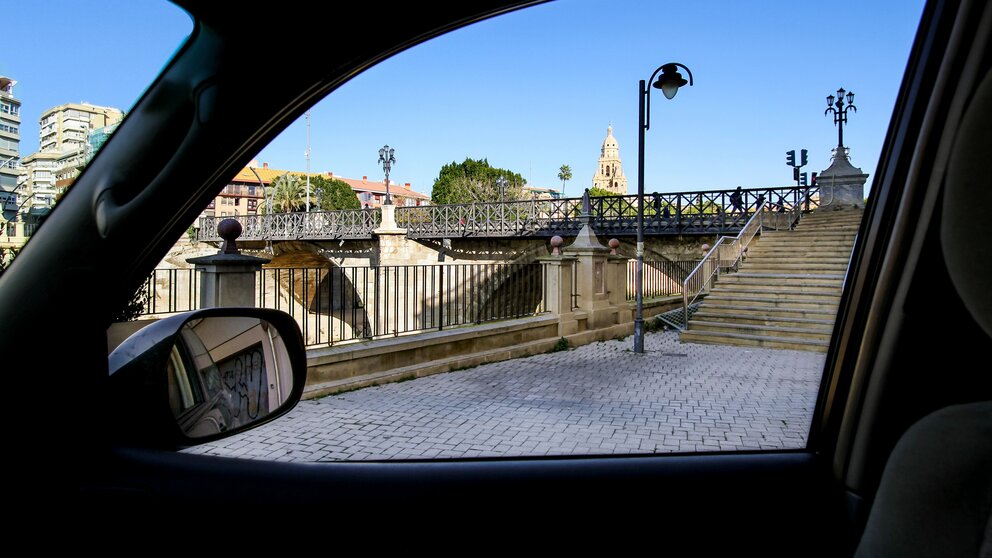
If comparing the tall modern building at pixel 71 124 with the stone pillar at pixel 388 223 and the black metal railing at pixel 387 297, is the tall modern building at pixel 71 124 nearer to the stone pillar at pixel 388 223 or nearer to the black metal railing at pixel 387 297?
the black metal railing at pixel 387 297

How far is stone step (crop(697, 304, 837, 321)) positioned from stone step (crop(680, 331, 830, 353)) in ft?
2.22

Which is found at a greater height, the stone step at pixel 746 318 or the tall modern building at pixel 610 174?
the tall modern building at pixel 610 174

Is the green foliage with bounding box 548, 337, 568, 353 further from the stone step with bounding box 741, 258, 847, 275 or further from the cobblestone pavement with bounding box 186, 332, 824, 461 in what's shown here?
the stone step with bounding box 741, 258, 847, 275

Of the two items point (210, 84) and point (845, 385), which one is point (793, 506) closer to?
point (845, 385)

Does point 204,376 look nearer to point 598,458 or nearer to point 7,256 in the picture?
point 7,256

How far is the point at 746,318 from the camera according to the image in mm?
12266

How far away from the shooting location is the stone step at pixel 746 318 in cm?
1135

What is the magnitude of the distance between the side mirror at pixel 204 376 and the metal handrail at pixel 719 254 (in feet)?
40.9

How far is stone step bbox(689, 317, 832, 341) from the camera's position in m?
10.9

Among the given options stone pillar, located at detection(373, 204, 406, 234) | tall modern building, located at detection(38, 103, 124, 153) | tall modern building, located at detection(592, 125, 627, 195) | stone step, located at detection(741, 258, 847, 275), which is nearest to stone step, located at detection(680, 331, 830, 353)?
stone step, located at detection(741, 258, 847, 275)

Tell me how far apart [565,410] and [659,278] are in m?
9.61

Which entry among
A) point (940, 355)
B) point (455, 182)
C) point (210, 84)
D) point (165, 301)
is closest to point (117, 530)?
point (210, 84)

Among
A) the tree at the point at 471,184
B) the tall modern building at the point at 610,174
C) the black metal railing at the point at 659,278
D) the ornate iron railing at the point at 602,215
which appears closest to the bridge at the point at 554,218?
the ornate iron railing at the point at 602,215

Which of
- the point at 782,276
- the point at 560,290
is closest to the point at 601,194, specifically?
the point at 782,276
